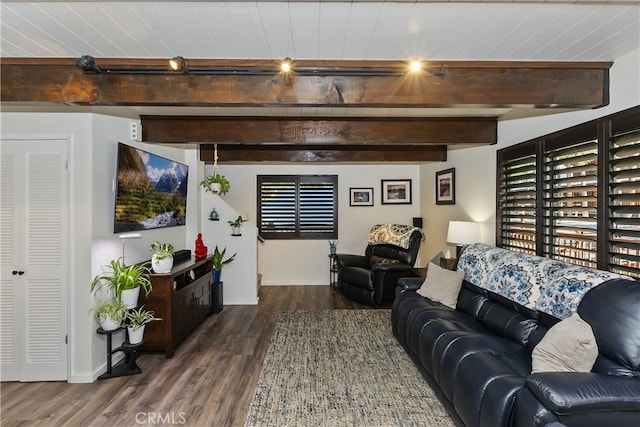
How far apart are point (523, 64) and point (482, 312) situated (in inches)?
79.0

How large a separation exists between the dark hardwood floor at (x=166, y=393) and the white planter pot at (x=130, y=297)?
2.15 ft

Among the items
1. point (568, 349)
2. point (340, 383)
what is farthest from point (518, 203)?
point (340, 383)

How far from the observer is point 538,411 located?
1.51m

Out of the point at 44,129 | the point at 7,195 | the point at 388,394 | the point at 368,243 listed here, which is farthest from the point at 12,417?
the point at 368,243

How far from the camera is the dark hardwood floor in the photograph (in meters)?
2.39

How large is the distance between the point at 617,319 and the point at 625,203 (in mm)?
988

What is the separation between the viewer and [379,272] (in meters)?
5.04

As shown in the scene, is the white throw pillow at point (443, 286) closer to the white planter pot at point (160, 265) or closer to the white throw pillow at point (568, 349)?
the white throw pillow at point (568, 349)

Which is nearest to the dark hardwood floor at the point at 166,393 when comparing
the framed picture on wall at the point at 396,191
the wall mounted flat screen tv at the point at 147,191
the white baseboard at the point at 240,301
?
the white baseboard at the point at 240,301

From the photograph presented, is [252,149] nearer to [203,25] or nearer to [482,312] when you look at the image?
[203,25]

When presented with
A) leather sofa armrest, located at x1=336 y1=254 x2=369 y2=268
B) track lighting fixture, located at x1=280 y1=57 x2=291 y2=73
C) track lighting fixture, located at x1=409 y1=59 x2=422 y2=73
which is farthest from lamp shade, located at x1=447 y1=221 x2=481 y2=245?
track lighting fixture, located at x1=280 y1=57 x2=291 y2=73

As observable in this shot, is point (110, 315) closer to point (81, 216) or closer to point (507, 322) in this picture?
point (81, 216)

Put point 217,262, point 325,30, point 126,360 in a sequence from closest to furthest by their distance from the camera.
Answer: point 325,30
point 126,360
point 217,262

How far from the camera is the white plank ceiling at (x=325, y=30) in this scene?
168 centimetres
